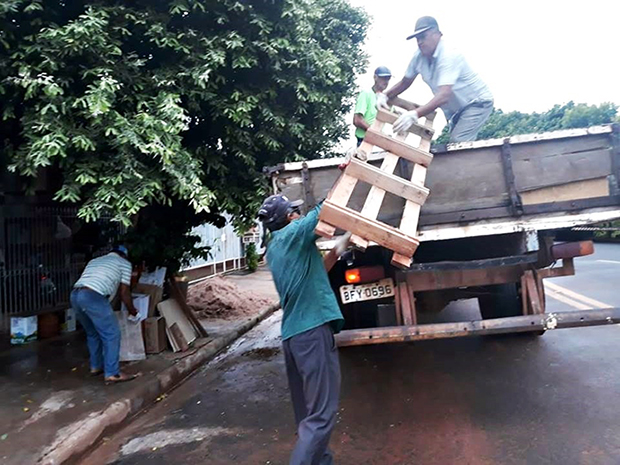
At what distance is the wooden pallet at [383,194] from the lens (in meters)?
3.06

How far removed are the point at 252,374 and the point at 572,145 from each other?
402 cm

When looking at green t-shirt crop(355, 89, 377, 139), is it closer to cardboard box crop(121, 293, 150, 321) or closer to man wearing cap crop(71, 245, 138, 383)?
man wearing cap crop(71, 245, 138, 383)

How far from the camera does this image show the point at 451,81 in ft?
14.5

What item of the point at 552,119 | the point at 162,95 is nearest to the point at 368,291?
the point at 162,95

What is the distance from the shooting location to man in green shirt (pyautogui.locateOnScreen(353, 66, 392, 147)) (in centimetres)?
526

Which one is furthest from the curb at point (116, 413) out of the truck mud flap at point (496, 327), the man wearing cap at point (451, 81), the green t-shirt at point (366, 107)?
the man wearing cap at point (451, 81)

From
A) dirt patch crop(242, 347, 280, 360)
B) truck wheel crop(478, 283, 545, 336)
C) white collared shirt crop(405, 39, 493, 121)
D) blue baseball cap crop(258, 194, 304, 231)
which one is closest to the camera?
blue baseball cap crop(258, 194, 304, 231)

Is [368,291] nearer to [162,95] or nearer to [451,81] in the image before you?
[451,81]

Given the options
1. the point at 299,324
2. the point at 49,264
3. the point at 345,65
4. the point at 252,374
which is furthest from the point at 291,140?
the point at 49,264

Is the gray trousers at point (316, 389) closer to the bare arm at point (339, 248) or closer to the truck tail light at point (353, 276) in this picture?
the bare arm at point (339, 248)

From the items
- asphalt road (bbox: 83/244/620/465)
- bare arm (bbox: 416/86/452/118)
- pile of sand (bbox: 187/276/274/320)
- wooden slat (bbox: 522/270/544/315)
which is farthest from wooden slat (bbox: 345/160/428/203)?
pile of sand (bbox: 187/276/274/320)

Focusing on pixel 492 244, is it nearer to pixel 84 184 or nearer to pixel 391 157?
pixel 391 157

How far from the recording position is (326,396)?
2861 millimetres

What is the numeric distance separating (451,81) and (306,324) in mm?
2623
